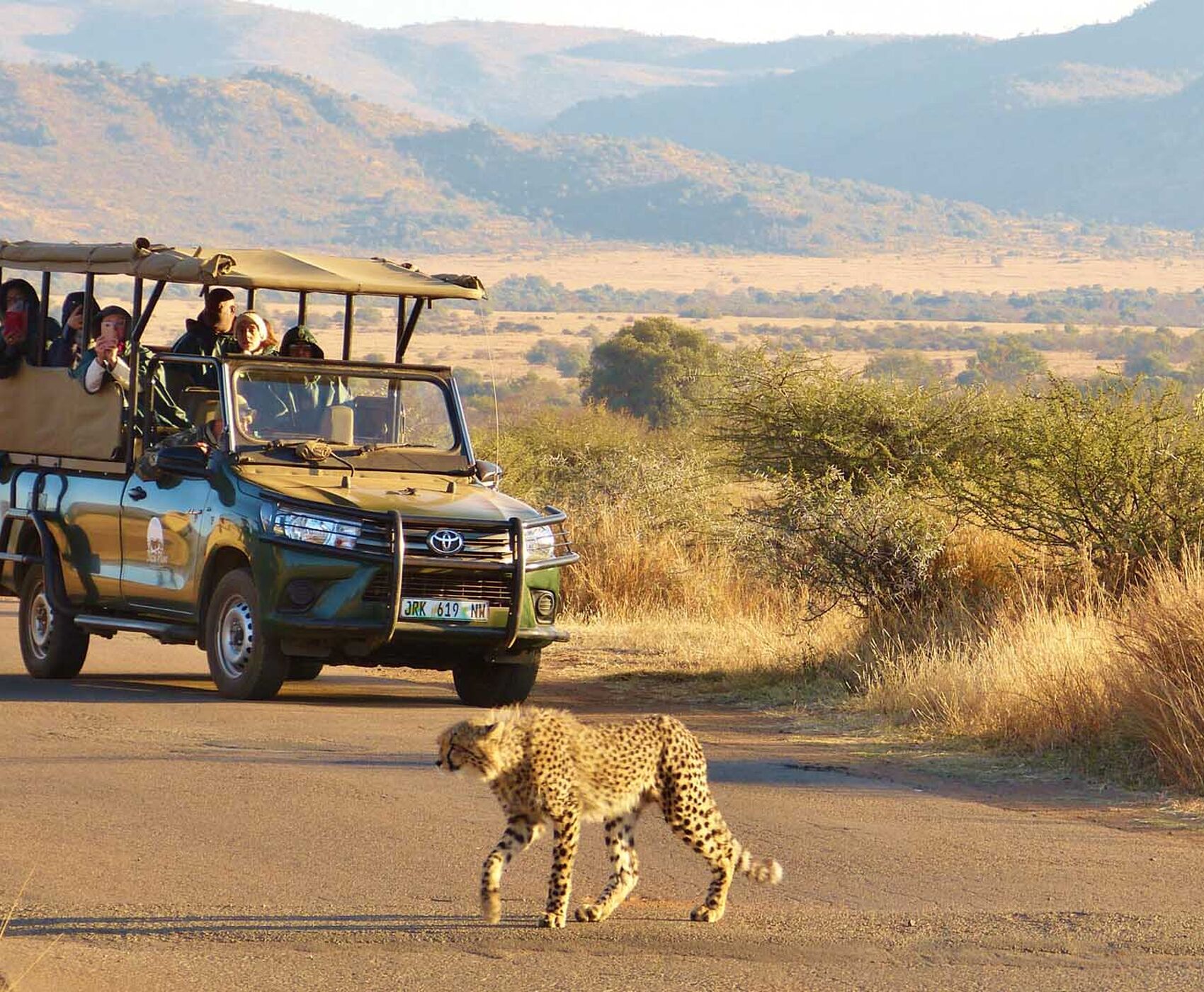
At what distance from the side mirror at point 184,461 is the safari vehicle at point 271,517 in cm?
2

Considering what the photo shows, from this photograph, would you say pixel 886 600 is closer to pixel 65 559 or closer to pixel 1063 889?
pixel 65 559

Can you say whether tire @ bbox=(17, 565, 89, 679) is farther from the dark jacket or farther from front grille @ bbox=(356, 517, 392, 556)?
front grille @ bbox=(356, 517, 392, 556)

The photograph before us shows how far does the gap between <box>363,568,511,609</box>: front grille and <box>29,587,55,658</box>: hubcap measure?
10.1ft

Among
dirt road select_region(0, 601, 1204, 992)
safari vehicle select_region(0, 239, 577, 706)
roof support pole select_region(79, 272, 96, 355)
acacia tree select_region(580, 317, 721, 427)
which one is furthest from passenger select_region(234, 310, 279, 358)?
acacia tree select_region(580, 317, 721, 427)

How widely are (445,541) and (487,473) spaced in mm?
1571

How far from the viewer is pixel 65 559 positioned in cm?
1370

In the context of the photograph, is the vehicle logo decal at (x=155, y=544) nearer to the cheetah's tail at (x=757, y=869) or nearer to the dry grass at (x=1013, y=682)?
the dry grass at (x=1013, y=682)

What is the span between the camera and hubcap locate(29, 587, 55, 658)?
13.8 metres

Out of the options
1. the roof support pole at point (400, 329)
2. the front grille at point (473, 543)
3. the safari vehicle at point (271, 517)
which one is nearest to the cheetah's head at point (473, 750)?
the safari vehicle at point (271, 517)

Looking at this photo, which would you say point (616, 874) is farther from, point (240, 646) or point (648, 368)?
point (648, 368)

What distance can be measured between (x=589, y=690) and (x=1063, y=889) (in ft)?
22.2

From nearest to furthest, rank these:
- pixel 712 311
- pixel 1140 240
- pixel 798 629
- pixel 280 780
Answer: pixel 280 780
pixel 798 629
pixel 712 311
pixel 1140 240

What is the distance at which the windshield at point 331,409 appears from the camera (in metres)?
13.1

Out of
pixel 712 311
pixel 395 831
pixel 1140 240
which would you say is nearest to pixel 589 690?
pixel 395 831
